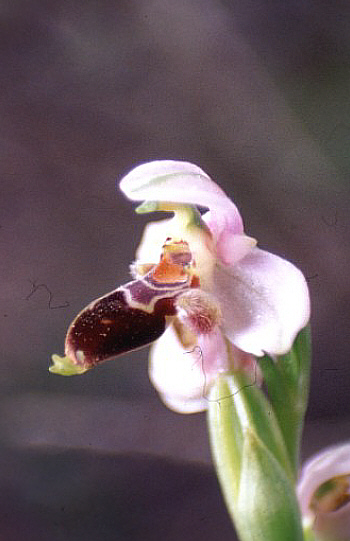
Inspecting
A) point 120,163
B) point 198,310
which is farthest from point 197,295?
point 120,163

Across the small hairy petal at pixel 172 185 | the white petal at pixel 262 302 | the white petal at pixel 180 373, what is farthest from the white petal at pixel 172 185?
the white petal at pixel 180 373

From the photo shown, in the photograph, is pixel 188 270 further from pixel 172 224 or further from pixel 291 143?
pixel 291 143

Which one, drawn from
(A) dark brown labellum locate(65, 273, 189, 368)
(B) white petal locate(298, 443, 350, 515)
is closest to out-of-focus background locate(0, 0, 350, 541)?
(B) white petal locate(298, 443, 350, 515)

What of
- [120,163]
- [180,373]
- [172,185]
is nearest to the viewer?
[172,185]

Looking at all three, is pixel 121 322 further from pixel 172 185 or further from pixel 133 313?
pixel 172 185

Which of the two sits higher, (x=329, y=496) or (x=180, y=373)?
(x=180, y=373)

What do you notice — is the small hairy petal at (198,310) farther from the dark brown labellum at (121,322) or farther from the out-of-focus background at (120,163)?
the out-of-focus background at (120,163)
